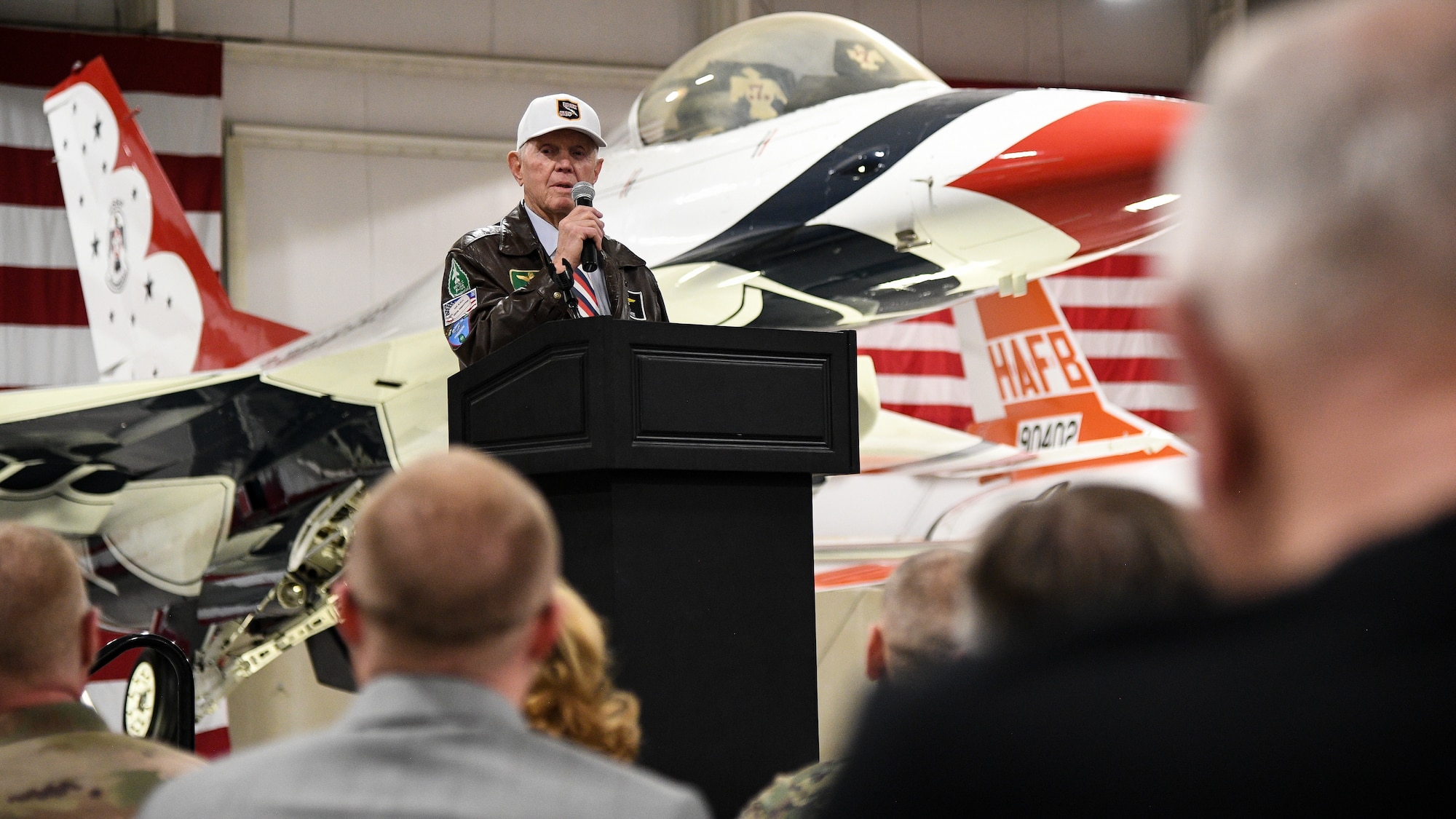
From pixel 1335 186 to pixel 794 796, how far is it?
1.11m

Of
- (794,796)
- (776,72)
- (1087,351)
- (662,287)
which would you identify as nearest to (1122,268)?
(1087,351)

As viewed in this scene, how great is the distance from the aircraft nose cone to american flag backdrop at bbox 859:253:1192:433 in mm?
7282

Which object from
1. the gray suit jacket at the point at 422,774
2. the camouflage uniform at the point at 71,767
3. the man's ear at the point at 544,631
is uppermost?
the man's ear at the point at 544,631

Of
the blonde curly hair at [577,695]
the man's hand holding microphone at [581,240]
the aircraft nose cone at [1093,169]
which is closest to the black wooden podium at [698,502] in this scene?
the man's hand holding microphone at [581,240]

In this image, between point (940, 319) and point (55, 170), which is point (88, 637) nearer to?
point (55, 170)

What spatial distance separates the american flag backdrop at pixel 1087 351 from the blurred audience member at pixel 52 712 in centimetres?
1036

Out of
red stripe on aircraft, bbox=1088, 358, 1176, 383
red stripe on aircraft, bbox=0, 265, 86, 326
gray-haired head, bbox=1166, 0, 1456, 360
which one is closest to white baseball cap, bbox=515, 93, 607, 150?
gray-haired head, bbox=1166, 0, 1456, 360

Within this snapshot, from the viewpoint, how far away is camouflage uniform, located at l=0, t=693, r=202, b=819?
1396 millimetres

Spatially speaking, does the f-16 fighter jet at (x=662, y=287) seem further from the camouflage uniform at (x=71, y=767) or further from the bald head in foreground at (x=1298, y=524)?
the bald head in foreground at (x=1298, y=524)

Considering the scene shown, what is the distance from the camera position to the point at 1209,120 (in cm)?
52

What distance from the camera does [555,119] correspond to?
311 centimetres

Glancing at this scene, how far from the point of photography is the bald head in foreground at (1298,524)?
0.44m

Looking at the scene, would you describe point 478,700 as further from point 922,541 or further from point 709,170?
point 922,541

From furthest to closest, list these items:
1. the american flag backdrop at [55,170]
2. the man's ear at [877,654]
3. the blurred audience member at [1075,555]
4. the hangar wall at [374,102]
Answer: the hangar wall at [374,102], the american flag backdrop at [55,170], the man's ear at [877,654], the blurred audience member at [1075,555]
